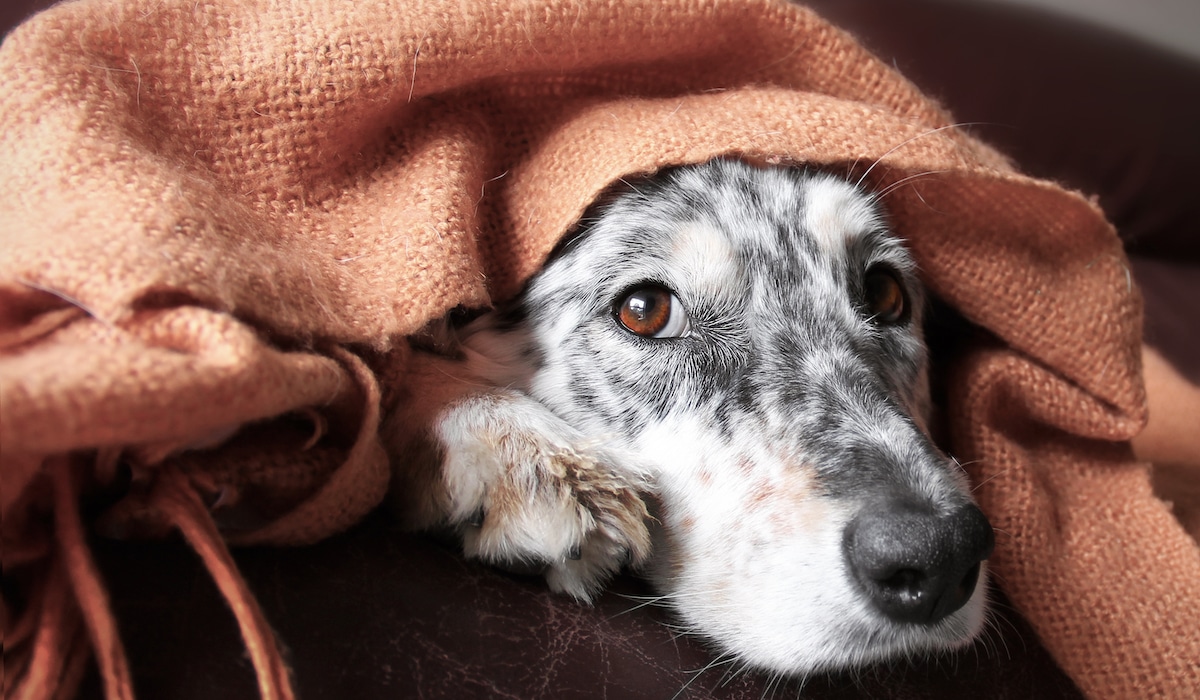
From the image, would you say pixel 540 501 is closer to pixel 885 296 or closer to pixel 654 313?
pixel 654 313

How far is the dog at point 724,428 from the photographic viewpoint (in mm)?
1021

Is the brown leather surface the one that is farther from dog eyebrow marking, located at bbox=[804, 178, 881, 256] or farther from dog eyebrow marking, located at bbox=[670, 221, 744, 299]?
dog eyebrow marking, located at bbox=[804, 178, 881, 256]

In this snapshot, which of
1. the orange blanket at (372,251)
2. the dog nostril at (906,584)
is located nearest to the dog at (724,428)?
the dog nostril at (906,584)

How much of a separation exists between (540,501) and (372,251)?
43 centimetres

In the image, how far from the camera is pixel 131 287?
2.54 ft

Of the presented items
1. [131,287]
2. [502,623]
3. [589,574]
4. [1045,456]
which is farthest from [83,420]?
[1045,456]

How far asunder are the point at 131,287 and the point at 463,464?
50 cm

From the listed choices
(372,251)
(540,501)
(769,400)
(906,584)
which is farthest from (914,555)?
(372,251)

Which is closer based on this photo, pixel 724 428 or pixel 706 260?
pixel 724 428

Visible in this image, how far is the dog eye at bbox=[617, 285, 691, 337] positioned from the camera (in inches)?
53.9

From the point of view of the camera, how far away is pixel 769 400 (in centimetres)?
123

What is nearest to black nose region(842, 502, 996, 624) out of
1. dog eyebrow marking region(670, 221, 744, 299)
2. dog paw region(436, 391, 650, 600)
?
dog paw region(436, 391, 650, 600)

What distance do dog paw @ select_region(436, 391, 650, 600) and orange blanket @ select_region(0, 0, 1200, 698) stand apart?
0.44 feet

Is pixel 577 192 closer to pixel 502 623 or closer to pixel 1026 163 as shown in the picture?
pixel 502 623
